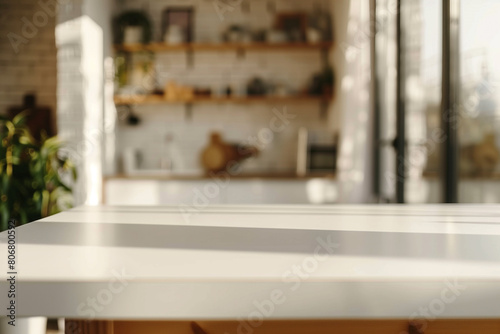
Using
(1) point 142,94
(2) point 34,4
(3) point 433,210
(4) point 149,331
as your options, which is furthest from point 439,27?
(2) point 34,4

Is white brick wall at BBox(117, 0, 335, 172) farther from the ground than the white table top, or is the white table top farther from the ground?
white brick wall at BBox(117, 0, 335, 172)

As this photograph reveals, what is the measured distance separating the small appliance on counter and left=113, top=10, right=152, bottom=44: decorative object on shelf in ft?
5.33

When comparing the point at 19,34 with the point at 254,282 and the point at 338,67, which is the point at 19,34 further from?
the point at 254,282

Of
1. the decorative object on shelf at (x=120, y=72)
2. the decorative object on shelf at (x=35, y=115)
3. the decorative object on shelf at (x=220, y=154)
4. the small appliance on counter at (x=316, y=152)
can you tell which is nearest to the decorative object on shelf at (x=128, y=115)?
the decorative object on shelf at (x=120, y=72)

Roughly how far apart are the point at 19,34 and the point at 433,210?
4.86 m

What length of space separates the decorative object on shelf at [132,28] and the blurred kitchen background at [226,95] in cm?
1

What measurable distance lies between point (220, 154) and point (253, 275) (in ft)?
14.1

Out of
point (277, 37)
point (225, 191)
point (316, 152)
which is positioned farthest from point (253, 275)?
point (277, 37)

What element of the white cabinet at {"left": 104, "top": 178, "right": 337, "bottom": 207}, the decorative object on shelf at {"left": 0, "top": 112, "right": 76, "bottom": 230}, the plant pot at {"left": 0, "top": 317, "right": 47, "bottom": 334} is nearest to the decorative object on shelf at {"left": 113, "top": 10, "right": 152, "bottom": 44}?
the white cabinet at {"left": 104, "top": 178, "right": 337, "bottom": 207}

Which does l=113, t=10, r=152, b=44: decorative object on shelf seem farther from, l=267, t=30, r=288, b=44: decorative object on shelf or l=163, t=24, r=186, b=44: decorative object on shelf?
l=267, t=30, r=288, b=44: decorative object on shelf

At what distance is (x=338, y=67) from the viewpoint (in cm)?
457

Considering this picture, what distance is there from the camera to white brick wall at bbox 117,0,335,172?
5086mm

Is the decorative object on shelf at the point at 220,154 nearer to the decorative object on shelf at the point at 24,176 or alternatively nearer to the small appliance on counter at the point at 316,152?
the small appliance on counter at the point at 316,152

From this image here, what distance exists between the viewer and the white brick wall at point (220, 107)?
5.09 m
